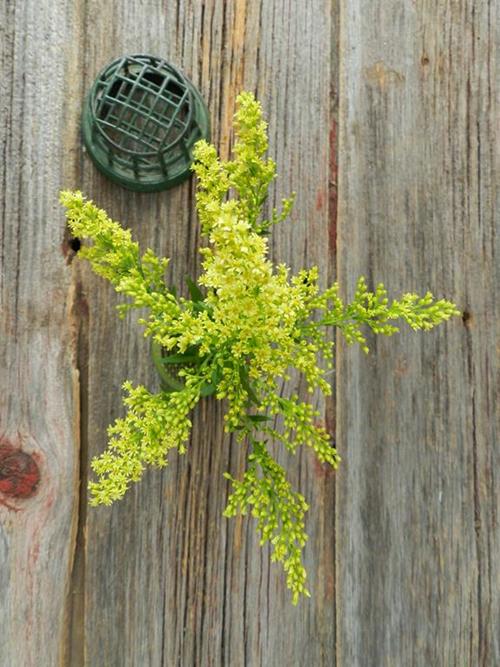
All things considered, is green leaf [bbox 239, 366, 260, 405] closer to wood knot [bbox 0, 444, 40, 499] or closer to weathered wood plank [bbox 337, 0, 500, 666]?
weathered wood plank [bbox 337, 0, 500, 666]

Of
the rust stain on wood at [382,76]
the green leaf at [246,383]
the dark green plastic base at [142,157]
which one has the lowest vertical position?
the green leaf at [246,383]

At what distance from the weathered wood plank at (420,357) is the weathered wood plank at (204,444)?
5 centimetres

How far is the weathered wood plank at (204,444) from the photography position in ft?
3.54

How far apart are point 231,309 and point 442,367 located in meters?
0.59

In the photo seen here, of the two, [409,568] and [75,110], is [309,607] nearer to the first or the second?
[409,568]

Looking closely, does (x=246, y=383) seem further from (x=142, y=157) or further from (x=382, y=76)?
(x=382, y=76)

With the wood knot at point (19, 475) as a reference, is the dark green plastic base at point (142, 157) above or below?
above

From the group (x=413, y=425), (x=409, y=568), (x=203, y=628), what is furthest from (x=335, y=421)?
(x=203, y=628)

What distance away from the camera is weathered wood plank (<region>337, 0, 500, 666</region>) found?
1.14 meters

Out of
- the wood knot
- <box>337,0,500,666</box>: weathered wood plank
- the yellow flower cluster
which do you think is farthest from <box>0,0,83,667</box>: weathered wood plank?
<box>337,0,500,666</box>: weathered wood plank

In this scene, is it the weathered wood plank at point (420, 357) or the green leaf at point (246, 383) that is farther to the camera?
the weathered wood plank at point (420, 357)

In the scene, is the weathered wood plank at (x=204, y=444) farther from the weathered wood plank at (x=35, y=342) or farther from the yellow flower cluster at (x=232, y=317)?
the yellow flower cluster at (x=232, y=317)

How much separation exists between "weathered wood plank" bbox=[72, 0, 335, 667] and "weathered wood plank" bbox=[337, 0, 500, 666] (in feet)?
0.17

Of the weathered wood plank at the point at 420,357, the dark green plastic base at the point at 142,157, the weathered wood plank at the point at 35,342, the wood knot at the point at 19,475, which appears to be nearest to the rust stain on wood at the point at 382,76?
the weathered wood plank at the point at 420,357
